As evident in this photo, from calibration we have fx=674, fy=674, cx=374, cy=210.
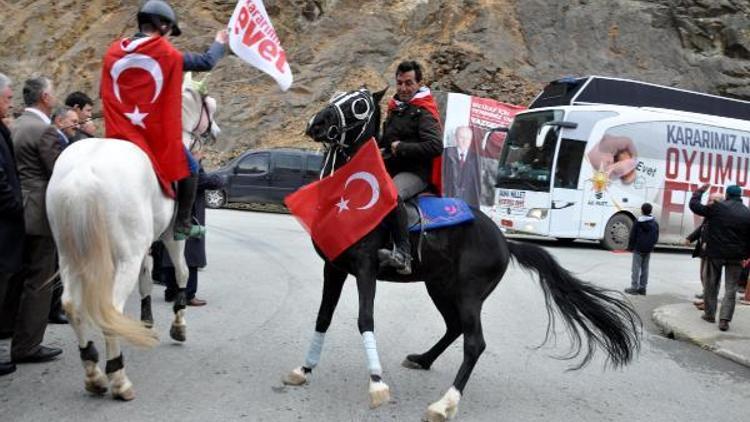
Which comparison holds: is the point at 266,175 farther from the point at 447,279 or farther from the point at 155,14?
the point at 447,279

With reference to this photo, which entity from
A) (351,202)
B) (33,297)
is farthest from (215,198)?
(351,202)

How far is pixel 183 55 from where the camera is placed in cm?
502

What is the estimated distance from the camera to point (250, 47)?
205 inches

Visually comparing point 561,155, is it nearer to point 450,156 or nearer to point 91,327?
point 450,156

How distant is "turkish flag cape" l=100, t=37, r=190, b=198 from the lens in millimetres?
4871

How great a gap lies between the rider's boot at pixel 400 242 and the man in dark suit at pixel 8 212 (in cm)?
270

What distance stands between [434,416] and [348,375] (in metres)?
1.17

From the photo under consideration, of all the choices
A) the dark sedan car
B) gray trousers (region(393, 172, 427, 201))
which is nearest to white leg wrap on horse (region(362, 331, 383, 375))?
gray trousers (region(393, 172, 427, 201))

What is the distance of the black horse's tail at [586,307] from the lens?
5.50 metres

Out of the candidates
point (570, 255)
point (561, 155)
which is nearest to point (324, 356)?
point (570, 255)

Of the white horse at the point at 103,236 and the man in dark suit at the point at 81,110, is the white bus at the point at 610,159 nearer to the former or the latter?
the man in dark suit at the point at 81,110

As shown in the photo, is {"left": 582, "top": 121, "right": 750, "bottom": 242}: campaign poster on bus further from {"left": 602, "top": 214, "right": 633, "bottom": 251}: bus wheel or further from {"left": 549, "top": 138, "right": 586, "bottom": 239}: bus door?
{"left": 602, "top": 214, "right": 633, "bottom": 251}: bus wheel

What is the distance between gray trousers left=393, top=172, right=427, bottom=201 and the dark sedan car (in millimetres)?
17458

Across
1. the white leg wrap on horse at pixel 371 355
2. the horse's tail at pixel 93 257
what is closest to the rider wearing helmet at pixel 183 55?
the horse's tail at pixel 93 257
